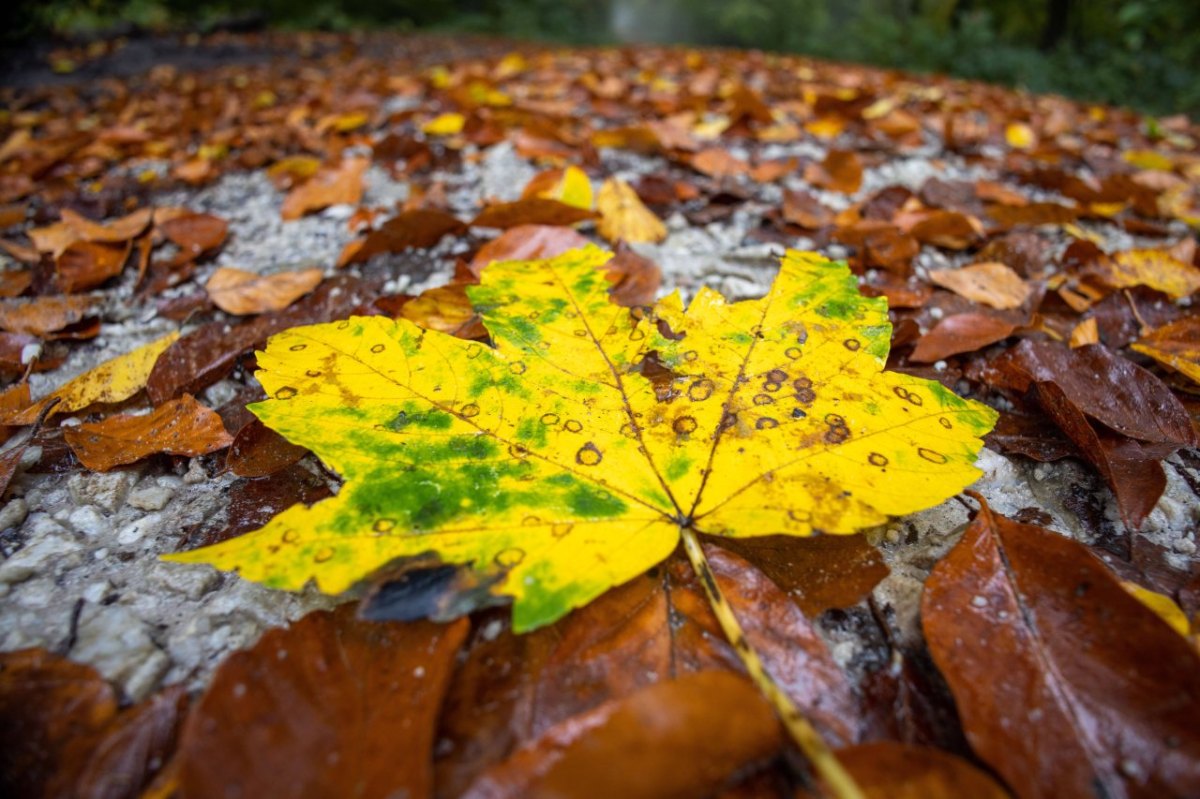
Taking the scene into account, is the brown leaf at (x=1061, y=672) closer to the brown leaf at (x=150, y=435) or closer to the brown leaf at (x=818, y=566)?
the brown leaf at (x=818, y=566)

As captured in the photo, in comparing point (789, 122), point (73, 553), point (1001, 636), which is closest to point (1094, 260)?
point (1001, 636)

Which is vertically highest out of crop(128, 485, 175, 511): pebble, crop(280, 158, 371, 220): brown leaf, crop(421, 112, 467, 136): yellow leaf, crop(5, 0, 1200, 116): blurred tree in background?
crop(5, 0, 1200, 116): blurred tree in background

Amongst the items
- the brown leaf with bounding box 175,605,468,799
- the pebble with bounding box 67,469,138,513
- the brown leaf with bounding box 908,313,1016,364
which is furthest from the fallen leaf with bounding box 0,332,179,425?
the brown leaf with bounding box 908,313,1016,364

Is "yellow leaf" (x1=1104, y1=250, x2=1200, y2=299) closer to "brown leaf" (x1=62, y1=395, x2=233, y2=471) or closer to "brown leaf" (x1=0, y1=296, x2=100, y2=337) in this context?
"brown leaf" (x1=62, y1=395, x2=233, y2=471)

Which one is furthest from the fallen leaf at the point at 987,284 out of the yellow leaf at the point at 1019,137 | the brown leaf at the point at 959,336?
the yellow leaf at the point at 1019,137

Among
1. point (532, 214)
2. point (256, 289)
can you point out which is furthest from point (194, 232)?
point (532, 214)

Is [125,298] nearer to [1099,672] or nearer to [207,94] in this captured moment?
[1099,672]
